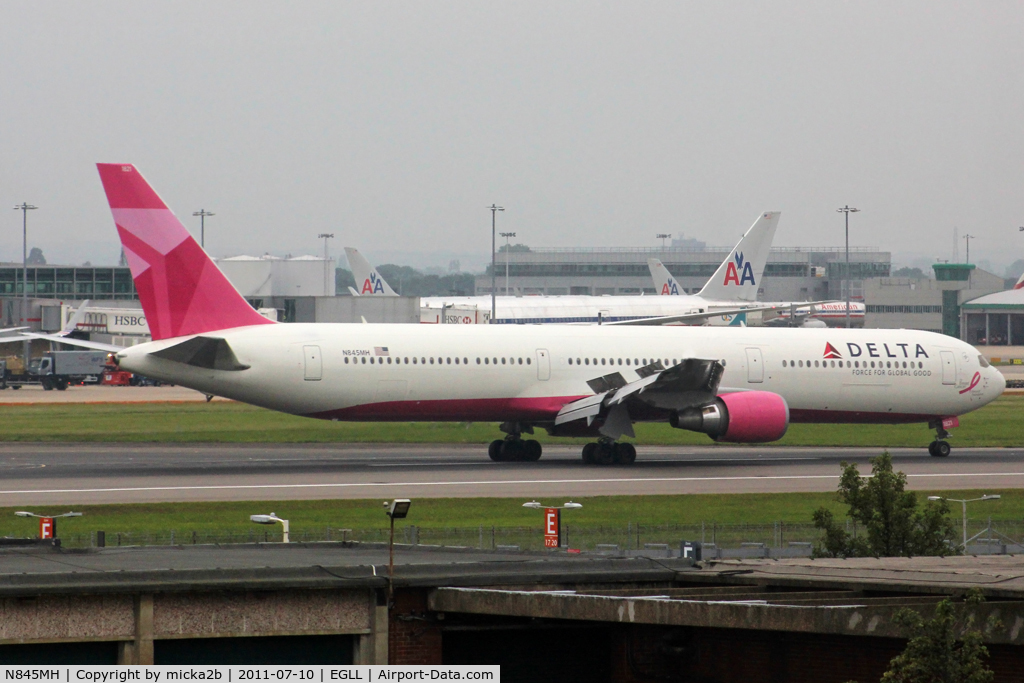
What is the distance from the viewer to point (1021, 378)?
90875 millimetres

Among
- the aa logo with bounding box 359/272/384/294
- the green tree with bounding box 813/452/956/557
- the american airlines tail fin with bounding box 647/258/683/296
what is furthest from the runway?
the american airlines tail fin with bounding box 647/258/683/296

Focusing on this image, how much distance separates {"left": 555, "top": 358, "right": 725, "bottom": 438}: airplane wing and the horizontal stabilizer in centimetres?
998

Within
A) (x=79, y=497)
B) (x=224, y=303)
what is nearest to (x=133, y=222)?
(x=224, y=303)

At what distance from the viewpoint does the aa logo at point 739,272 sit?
91.5m

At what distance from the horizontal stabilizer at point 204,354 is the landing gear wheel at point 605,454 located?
11.0 m

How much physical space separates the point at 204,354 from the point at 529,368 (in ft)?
31.6

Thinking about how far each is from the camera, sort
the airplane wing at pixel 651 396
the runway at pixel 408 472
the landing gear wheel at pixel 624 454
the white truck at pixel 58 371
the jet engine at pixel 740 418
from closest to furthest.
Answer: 1. the runway at pixel 408 472
2. the jet engine at pixel 740 418
3. the airplane wing at pixel 651 396
4. the landing gear wheel at pixel 624 454
5. the white truck at pixel 58 371

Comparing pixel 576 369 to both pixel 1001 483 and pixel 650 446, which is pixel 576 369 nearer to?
pixel 650 446

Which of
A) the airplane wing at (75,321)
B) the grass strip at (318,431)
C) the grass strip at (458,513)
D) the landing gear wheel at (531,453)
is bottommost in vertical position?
the grass strip at (458,513)

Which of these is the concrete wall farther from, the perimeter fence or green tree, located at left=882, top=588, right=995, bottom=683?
the perimeter fence

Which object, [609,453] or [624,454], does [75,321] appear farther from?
[624,454]

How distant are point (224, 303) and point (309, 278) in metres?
89.8

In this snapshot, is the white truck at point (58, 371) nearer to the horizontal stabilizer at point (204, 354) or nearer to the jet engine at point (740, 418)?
the horizontal stabilizer at point (204, 354)
